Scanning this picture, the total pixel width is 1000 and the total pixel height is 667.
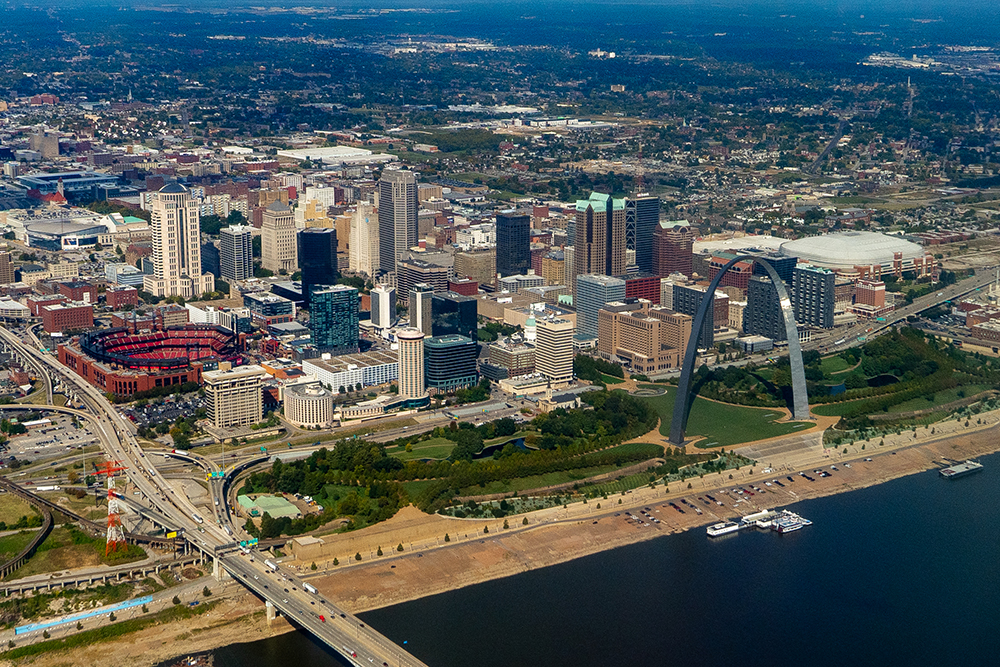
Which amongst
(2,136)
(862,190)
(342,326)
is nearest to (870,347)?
(342,326)

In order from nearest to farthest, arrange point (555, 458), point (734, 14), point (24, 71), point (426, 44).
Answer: point (555, 458), point (24, 71), point (426, 44), point (734, 14)

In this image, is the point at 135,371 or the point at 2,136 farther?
the point at 2,136

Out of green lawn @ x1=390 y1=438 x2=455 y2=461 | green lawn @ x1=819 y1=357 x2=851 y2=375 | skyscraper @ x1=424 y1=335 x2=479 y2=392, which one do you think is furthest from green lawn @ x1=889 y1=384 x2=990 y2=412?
green lawn @ x1=390 y1=438 x2=455 y2=461

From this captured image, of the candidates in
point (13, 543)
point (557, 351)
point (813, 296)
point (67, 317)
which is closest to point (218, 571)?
point (13, 543)

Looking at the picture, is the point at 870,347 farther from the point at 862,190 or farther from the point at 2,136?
the point at 2,136

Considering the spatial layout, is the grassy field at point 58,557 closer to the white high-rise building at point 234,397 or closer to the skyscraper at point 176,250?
the white high-rise building at point 234,397

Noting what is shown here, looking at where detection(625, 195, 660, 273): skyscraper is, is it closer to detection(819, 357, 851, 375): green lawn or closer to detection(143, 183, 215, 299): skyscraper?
detection(819, 357, 851, 375): green lawn
